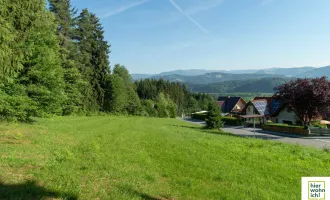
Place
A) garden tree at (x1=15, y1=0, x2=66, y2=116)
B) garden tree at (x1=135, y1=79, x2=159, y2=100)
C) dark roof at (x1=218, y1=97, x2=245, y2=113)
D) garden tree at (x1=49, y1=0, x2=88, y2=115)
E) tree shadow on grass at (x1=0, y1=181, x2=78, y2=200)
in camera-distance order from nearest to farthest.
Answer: tree shadow on grass at (x1=0, y1=181, x2=78, y2=200) < garden tree at (x1=15, y1=0, x2=66, y2=116) < garden tree at (x1=49, y1=0, x2=88, y2=115) < dark roof at (x1=218, y1=97, x2=245, y2=113) < garden tree at (x1=135, y1=79, x2=159, y2=100)

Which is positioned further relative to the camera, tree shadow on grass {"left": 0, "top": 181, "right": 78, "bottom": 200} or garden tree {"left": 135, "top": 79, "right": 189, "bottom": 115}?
garden tree {"left": 135, "top": 79, "right": 189, "bottom": 115}

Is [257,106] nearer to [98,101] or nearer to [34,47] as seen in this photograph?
[98,101]

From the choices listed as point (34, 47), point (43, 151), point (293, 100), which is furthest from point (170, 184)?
point (293, 100)

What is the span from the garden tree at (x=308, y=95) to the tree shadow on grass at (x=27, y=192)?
38.1 m

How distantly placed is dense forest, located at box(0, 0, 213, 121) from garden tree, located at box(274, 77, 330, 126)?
1195cm

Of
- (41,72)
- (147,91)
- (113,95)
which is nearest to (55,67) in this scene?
(41,72)

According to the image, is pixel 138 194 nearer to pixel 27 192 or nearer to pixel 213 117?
pixel 27 192

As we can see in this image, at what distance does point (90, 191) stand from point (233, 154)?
31.9 ft

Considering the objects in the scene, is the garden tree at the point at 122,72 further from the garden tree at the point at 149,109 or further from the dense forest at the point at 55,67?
the garden tree at the point at 149,109

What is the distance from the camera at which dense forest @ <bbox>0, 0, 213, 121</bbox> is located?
1538cm

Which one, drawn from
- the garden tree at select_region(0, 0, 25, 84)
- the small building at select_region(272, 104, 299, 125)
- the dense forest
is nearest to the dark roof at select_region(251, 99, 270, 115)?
the small building at select_region(272, 104, 299, 125)

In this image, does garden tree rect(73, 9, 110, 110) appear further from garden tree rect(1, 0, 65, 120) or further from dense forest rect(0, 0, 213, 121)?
garden tree rect(1, 0, 65, 120)

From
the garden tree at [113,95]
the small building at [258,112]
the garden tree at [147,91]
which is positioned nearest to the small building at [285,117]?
the small building at [258,112]

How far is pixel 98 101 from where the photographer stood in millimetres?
62094
